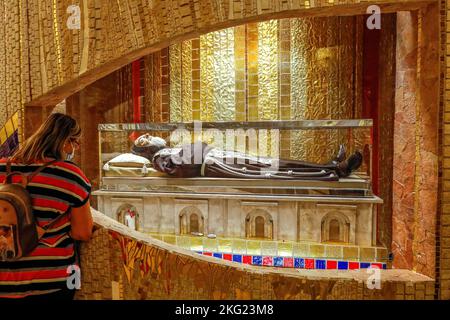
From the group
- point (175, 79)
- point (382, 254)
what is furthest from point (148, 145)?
point (382, 254)

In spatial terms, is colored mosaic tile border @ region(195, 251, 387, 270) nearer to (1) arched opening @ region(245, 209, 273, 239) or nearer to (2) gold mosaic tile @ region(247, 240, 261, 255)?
(2) gold mosaic tile @ region(247, 240, 261, 255)

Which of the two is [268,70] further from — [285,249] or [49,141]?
[49,141]

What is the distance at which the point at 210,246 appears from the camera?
2910 millimetres

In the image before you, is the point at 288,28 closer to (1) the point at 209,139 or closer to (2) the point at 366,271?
(1) the point at 209,139

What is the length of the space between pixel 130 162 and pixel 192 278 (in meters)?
2.06

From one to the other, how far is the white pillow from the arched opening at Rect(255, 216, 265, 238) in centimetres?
127

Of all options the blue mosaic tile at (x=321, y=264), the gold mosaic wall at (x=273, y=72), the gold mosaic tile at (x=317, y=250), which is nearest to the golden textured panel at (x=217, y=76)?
the gold mosaic wall at (x=273, y=72)

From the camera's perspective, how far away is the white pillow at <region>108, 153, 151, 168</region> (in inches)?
123

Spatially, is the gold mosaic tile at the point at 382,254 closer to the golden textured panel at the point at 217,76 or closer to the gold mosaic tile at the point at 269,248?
the gold mosaic tile at the point at 269,248

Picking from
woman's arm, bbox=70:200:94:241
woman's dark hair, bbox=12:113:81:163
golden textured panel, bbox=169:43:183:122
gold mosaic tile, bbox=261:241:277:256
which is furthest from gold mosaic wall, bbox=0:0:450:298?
golden textured panel, bbox=169:43:183:122

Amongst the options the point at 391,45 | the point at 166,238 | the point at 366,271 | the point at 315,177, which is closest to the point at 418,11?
the point at 366,271

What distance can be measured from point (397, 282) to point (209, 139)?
2.19m

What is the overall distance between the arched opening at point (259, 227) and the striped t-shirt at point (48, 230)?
6.31 ft

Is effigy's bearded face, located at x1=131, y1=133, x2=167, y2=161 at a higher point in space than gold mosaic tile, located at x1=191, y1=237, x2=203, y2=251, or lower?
higher
